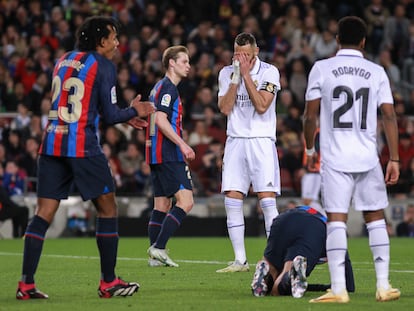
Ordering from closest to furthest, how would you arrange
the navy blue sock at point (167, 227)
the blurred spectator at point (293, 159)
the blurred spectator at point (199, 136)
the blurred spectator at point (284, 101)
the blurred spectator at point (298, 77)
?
1. the navy blue sock at point (167, 227)
2. the blurred spectator at point (293, 159)
3. the blurred spectator at point (199, 136)
4. the blurred spectator at point (284, 101)
5. the blurred spectator at point (298, 77)

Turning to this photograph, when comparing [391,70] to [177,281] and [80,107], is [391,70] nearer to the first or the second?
[177,281]

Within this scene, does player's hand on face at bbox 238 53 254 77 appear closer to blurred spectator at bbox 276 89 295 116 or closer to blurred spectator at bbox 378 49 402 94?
blurred spectator at bbox 276 89 295 116

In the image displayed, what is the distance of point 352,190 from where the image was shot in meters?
8.15

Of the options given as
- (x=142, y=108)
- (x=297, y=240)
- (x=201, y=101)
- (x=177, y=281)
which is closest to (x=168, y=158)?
(x=177, y=281)

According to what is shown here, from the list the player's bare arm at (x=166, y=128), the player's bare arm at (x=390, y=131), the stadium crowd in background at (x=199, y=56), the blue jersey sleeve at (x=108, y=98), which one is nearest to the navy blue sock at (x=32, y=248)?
the blue jersey sleeve at (x=108, y=98)

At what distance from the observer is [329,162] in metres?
8.10

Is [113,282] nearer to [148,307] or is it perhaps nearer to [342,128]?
[148,307]

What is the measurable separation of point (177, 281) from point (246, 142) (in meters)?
1.87

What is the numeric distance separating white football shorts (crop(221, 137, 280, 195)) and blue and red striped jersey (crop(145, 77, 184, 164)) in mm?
865

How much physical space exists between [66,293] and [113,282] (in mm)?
610

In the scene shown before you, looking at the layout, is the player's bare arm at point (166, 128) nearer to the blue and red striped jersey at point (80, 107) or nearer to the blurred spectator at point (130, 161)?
the blue and red striped jersey at point (80, 107)

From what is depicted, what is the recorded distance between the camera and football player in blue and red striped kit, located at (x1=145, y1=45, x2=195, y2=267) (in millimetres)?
11844

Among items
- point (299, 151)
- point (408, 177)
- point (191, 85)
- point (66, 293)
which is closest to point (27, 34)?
point (191, 85)

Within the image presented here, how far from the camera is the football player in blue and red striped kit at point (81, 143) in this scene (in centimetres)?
827
